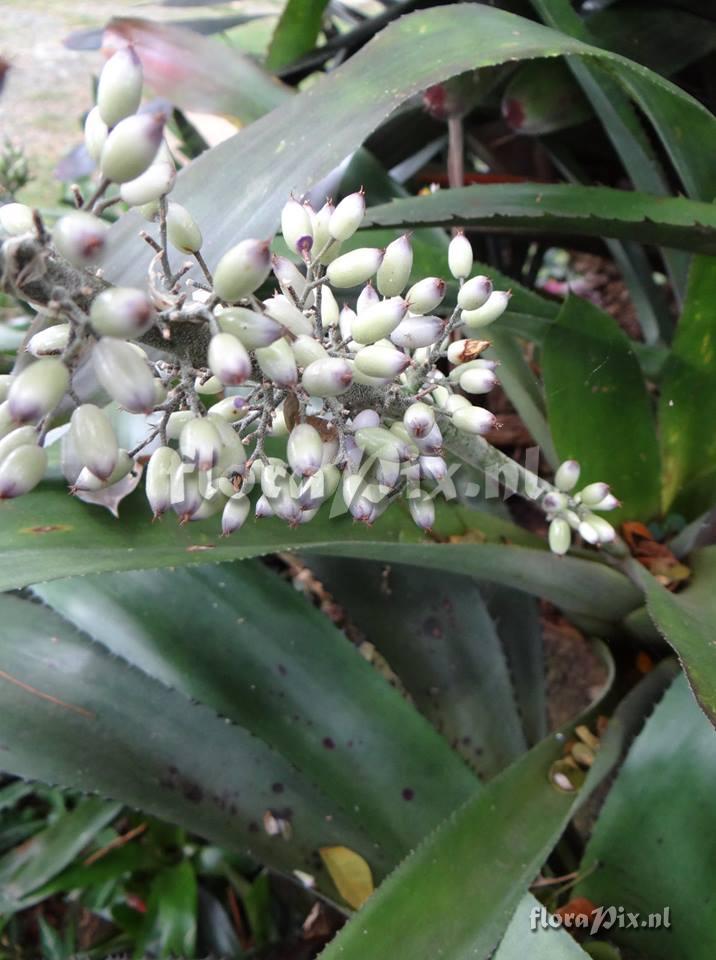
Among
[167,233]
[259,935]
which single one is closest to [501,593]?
[259,935]

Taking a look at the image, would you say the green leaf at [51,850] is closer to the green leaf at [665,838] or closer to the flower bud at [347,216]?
the green leaf at [665,838]

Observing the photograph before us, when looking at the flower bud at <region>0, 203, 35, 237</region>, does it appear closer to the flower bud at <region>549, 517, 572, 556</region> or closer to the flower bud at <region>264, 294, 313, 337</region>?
the flower bud at <region>264, 294, 313, 337</region>

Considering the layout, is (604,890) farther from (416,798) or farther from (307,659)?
(307,659)

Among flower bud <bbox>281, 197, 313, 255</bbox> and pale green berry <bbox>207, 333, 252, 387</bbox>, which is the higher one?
flower bud <bbox>281, 197, 313, 255</bbox>

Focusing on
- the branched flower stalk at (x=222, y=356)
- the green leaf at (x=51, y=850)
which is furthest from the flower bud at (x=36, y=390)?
the green leaf at (x=51, y=850)

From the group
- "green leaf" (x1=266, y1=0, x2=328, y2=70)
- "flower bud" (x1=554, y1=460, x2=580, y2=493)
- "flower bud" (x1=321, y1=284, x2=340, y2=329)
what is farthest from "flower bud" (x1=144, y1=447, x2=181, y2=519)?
"green leaf" (x1=266, y1=0, x2=328, y2=70)

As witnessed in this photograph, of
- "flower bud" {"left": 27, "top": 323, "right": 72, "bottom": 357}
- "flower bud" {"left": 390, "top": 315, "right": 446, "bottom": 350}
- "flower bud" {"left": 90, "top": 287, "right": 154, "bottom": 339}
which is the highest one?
"flower bud" {"left": 90, "top": 287, "right": 154, "bottom": 339}

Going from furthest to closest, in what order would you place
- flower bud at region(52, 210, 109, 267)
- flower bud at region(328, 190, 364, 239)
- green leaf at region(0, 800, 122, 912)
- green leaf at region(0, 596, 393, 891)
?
green leaf at region(0, 800, 122, 912), green leaf at region(0, 596, 393, 891), flower bud at region(328, 190, 364, 239), flower bud at region(52, 210, 109, 267)
